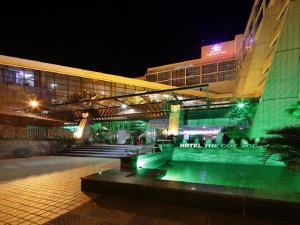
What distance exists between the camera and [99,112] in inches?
811

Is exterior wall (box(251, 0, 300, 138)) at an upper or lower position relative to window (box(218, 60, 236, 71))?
lower

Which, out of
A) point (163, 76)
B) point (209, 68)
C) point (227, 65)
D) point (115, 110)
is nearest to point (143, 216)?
point (115, 110)

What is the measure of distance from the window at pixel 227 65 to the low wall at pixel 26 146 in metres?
37.2

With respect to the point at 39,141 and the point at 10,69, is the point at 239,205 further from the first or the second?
the point at 10,69

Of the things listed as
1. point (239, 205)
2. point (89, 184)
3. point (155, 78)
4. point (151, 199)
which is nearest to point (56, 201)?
point (89, 184)

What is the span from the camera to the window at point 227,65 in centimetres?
4149

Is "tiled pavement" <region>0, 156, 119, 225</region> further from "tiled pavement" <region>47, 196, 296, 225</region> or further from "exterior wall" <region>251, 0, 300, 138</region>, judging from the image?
"exterior wall" <region>251, 0, 300, 138</region>

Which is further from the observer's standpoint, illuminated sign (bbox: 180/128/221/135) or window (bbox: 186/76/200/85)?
window (bbox: 186/76/200/85)

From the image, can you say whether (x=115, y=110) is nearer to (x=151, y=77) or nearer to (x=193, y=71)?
(x=193, y=71)

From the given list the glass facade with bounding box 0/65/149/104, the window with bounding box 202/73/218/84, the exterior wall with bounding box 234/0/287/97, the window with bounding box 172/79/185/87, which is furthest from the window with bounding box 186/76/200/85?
the glass facade with bounding box 0/65/149/104

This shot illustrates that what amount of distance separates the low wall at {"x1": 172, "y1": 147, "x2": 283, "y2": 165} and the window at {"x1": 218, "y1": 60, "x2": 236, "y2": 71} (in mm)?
32974

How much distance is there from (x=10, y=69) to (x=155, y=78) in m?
33.7

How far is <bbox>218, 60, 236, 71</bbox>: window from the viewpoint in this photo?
136 ft

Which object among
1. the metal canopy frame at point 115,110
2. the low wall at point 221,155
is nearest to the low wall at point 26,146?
the metal canopy frame at point 115,110
